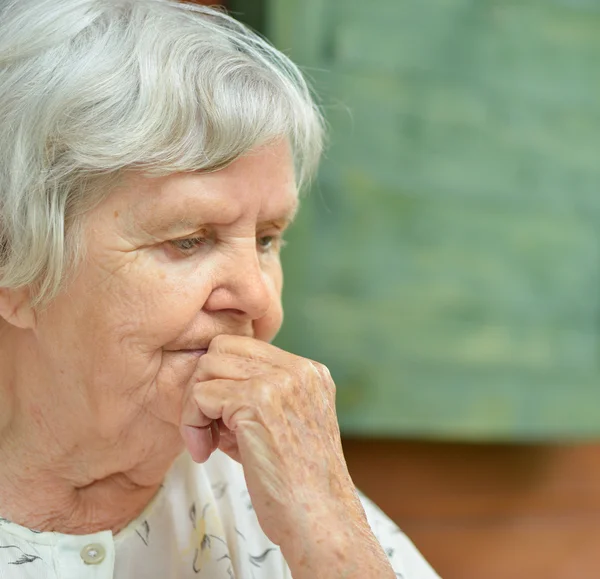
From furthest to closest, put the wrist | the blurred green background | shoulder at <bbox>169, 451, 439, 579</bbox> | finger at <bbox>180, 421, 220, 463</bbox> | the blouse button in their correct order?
the blurred green background
shoulder at <bbox>169, 451, 439, 579</bbox>
the blouse button
finger at <bbox>180, 421, 220, 463</bbox>
the wrist

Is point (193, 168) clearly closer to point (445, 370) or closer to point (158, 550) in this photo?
point (158, 550)

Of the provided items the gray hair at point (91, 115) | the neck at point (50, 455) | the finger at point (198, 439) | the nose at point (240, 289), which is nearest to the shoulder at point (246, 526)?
the neck at point (50, 455)

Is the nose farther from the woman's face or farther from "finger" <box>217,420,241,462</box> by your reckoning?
"finger" <box>217,420,241,462</box>

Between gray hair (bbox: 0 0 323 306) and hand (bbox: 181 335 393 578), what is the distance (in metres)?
0.28

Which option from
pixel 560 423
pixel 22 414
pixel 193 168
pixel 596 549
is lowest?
pixel 596 549

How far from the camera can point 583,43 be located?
6.77 ft

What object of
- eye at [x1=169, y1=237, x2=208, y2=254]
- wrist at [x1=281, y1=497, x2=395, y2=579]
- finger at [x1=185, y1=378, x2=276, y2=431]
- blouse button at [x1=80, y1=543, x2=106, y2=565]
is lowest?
blouse button at [x1=80, y1=543, x2=106, y2=565]

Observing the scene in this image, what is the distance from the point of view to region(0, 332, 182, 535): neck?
4.34ft

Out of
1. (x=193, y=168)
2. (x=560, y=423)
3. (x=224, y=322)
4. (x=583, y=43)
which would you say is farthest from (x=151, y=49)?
(x=560, y=423)

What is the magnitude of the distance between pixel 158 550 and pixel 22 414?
0.34 metres

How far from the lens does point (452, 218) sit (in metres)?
2.01

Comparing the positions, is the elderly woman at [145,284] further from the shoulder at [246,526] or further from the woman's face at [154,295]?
the shoulder at [246,526]

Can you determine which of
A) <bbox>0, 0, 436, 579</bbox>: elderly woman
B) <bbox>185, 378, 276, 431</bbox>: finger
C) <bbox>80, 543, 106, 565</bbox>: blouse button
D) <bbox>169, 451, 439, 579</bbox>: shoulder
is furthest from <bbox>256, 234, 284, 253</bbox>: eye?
<bbox>80, 543, 106, 565</bbox>: blouse button

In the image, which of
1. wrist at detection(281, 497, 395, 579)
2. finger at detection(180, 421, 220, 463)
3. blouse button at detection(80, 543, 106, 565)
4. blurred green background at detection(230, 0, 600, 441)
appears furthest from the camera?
blurred green background at detection(230, 0, 600, 441)
